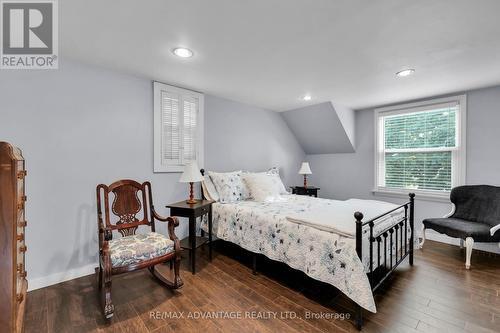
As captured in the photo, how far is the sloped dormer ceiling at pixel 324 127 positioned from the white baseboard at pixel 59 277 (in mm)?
3883

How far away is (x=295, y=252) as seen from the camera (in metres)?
2.08

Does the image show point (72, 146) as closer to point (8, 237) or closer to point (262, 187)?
point (8, 237)

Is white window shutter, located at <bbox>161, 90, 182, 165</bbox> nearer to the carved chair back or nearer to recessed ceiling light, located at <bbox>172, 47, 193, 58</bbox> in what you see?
the carved chair back

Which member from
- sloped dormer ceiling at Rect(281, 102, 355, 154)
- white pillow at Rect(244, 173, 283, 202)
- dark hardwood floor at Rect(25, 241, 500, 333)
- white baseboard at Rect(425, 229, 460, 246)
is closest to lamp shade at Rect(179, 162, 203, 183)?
white pillow at Rect(244, 173, 283, 202)

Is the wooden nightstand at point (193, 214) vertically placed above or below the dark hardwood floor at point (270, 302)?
above

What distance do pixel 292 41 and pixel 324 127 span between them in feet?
8.40

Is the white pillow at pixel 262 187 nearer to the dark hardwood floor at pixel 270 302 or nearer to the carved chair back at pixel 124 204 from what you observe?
the dark hardwood floor at pixel 270 302

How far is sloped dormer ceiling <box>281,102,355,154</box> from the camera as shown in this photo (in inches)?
157

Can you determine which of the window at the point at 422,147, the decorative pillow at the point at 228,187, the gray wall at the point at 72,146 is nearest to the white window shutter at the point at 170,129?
the gray wall at the point at 72,146

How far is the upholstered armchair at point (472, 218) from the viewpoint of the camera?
8.38 ft

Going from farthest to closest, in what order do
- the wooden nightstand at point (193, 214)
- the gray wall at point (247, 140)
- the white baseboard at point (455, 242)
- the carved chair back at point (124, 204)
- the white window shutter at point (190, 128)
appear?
the gray wall at point (247, 140)
the white window shutter at point (190, 128)
the white baseboard at point (455, 242)
the wooden nightstand at point (193, 214)
the carved chair back at point (124, 204)

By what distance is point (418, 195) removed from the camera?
143 inches

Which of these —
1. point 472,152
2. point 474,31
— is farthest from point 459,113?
point 474,31

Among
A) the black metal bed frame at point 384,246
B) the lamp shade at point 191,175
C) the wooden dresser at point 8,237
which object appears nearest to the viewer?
the wooden dresser at point 8,237
